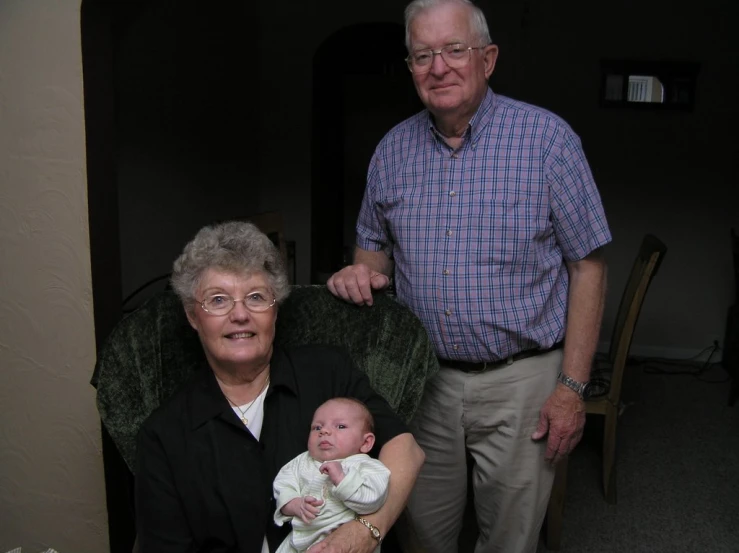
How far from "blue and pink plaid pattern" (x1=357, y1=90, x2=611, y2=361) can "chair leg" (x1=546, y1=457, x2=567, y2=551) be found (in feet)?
3.09

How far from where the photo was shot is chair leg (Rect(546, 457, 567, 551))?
8.14 feet

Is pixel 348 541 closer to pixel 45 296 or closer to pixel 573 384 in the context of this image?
pixel 573 384

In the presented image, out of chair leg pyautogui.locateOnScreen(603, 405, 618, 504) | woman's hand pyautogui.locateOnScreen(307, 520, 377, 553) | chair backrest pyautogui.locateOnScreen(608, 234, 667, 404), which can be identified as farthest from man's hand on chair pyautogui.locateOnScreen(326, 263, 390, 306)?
chair leg pyautogui.locateOnScreen(603, 405, 618, 504)

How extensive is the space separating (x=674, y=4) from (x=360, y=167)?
2.51 m

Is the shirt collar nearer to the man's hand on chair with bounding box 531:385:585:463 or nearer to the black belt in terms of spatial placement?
the black belt

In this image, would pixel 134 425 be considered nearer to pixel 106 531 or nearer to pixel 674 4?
pixel 106 531

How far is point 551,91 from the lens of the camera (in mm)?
4871

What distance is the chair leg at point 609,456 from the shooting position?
2.87 m

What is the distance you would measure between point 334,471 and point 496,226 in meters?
0.69

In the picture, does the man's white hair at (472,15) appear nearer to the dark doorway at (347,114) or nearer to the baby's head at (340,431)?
the baby's head at (340,431)

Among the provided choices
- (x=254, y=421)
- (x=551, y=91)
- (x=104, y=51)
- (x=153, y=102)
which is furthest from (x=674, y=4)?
(x=254, y=421)

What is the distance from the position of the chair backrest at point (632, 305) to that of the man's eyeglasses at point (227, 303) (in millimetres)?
1655

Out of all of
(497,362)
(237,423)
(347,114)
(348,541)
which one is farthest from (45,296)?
(347,114)

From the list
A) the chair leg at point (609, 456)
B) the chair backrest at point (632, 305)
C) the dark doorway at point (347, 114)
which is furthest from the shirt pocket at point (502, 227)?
the dark doorway at point (347, 114)
